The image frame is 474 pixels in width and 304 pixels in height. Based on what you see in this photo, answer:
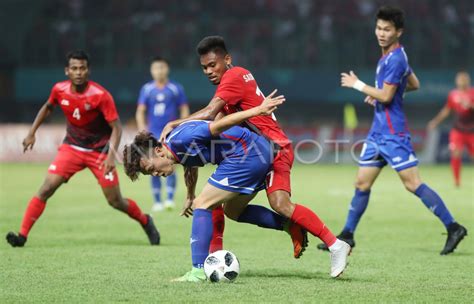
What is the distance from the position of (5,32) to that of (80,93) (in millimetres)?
18577

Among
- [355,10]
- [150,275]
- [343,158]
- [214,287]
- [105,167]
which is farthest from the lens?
[355,10]

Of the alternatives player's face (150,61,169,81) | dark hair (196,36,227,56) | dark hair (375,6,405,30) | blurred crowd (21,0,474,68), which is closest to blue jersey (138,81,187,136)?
player's face (150,61,169,81)

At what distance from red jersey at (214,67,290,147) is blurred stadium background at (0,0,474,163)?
18.9 meters

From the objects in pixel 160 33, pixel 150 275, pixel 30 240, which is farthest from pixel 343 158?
pixel 150 275

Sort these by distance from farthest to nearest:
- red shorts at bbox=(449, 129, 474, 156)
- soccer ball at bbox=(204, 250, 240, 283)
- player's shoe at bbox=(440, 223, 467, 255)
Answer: red shorts at bbox=(449, 129, 474, 156) → player's shoe at bbox=(440, 223, 467, 255) → soccer ball at bbox=(204, 250, 240, 283)

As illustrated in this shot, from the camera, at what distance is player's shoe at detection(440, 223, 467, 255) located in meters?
9.09

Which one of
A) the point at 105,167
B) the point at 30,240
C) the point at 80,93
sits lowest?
the point at 30,240

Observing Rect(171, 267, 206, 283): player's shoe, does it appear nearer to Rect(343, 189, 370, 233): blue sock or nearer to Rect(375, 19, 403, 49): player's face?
Rect(343, 189, 370, 233): blue sock

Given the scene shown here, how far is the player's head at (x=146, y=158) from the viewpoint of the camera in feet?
23.1

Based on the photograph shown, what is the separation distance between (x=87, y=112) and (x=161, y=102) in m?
4.82

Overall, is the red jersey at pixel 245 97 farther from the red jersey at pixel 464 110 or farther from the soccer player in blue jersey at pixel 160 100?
the red jersey at pixel 464 110

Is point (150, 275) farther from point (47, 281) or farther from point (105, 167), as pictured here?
point (105, 167)

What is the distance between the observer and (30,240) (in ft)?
33.9

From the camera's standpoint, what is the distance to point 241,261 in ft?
28.4
